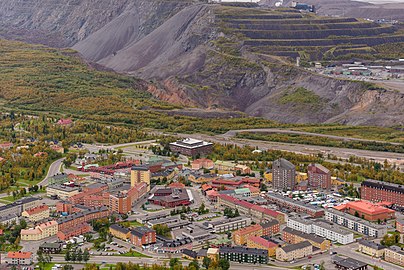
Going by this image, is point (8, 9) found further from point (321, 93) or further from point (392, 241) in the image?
point (392, 241)

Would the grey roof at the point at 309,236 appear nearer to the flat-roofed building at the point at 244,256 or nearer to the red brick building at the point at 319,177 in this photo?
the flat-roofed building at the point at 244,256

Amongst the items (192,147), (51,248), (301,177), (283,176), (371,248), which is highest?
(192,147)

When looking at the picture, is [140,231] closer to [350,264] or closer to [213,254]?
[213,254]

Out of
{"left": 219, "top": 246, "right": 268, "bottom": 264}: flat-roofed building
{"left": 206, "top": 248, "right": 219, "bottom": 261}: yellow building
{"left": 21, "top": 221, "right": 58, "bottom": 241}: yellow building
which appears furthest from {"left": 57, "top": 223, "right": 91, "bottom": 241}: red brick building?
{"left": 219, "top": 246, "right": 268, "bottom": 264}: flat-roofed building

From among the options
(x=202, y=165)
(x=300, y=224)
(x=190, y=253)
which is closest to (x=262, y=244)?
(x=190, y=253)

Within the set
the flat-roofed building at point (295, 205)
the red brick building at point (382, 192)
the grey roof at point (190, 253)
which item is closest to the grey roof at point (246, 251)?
the grey roof at point (190, 253)

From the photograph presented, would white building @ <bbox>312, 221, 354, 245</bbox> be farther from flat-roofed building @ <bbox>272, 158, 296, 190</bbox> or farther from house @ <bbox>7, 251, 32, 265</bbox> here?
house @ <bbox>7, 251, 32, 265</bbox>

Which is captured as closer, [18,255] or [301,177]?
[18,255]
